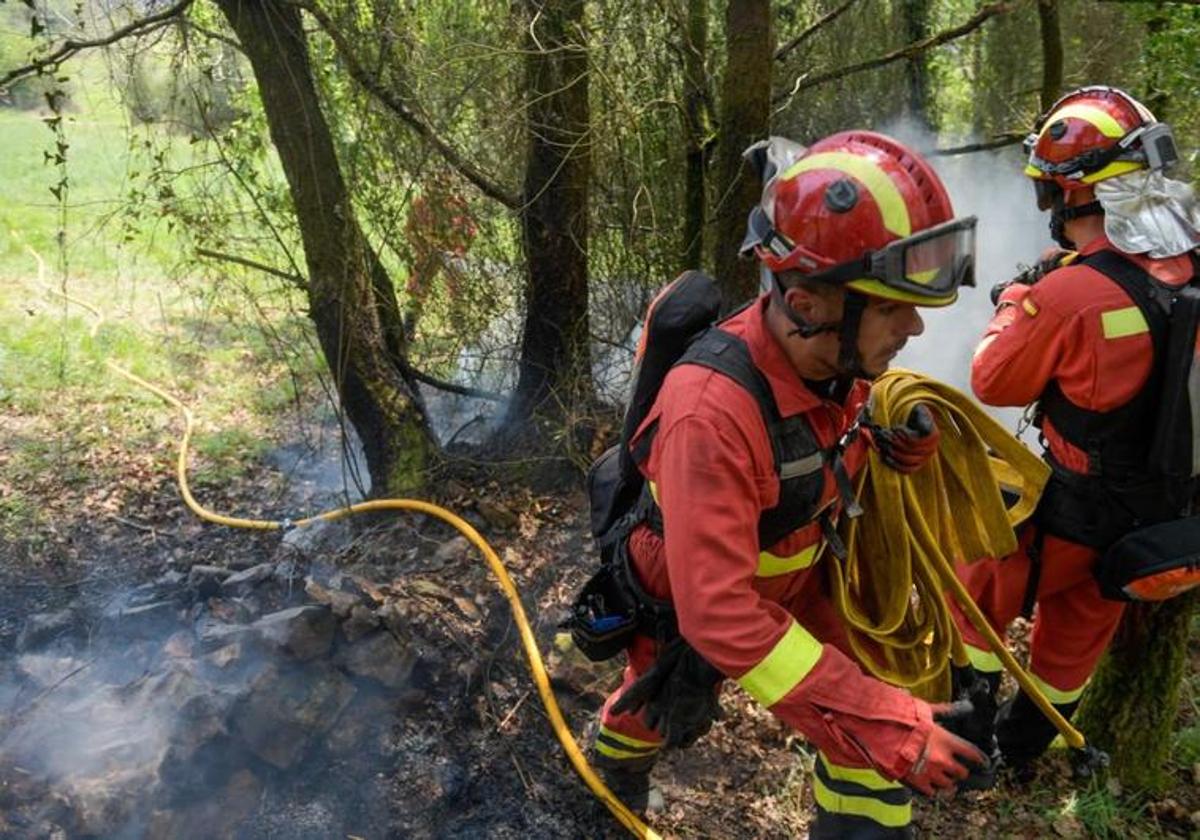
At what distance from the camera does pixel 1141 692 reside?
3.31 metres

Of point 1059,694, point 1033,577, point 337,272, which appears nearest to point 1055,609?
point 1033,577

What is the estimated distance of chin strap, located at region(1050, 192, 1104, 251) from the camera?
3.07 meters

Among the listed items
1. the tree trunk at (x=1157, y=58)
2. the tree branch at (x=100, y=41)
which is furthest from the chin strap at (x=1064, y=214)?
the tree branch at (x=100, y=41)

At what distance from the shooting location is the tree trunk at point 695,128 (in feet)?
16.7

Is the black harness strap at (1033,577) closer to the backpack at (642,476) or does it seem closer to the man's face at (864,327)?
the backpack at (642,476)

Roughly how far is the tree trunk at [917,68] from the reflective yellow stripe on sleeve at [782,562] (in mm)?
5931

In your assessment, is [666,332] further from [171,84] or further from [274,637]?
[171,84]

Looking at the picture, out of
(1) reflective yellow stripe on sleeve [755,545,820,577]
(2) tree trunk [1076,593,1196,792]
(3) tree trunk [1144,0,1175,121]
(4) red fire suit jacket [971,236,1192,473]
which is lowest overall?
(2) tree trunk [1076,593,1196,792]

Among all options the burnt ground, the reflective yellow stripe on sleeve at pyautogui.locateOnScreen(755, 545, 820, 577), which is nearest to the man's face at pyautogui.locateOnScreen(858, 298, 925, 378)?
the reflective yellow stripe on sleeve at pyautogui.locateOnScreen(755, 545, 820, 577)

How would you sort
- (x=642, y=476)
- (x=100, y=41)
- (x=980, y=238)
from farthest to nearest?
1. (x=980, y=238)
2. (x=100, y=41)
3. (x=642, y=476)

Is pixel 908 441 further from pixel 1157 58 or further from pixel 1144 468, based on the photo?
pixel 1157 58

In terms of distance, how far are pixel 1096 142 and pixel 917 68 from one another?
5.47 m

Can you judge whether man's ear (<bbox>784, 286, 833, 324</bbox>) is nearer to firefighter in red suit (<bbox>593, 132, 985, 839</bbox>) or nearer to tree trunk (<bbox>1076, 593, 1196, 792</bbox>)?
firefighter in red suit (<bbox>593, 132, 985, 839</bbox>)

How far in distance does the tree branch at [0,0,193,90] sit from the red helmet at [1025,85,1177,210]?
369 cm
